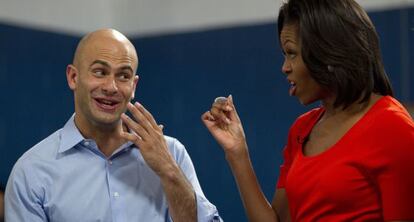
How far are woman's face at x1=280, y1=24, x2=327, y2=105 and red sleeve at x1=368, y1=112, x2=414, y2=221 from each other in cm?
18

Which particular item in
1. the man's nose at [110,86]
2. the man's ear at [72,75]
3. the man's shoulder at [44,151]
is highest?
the man's ear at [72,75]

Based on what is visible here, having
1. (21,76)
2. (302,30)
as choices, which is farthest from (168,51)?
(302,30)

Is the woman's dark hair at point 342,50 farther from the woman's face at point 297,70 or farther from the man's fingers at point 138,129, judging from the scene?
the man's fingers at point 138,129

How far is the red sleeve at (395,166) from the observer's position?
118 cm

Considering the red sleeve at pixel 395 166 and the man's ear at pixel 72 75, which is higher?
the man's ear at pixel 72 75

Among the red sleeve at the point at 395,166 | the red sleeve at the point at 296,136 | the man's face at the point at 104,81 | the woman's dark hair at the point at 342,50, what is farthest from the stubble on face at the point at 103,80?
the red sleeve at the point at 395,166

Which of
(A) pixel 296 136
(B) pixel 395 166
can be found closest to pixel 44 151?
(A) pixel 296 136

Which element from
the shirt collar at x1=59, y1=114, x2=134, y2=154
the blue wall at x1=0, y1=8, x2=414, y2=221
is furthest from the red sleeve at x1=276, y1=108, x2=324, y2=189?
the blue wall at x1=0, y1=8, x2=414, y2=221

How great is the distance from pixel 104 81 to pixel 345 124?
0.67m

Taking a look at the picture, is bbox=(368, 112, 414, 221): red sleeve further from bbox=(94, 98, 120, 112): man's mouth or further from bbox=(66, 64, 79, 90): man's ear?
bbox=(66, 64, 79, 90): man's ear

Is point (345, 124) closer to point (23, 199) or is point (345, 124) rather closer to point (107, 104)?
point (107, 104)

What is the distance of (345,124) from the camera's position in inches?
52.4

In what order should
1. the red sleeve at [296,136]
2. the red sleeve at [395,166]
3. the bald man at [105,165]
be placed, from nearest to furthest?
the red sleeve at [395,166] < the red sleeve at [296,136] < the bald man at [105,165]

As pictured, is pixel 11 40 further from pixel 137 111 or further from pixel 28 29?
pixel 137 111
